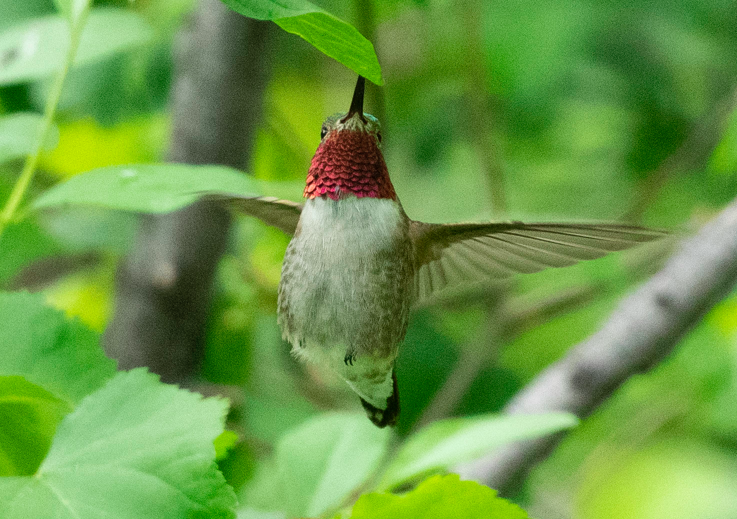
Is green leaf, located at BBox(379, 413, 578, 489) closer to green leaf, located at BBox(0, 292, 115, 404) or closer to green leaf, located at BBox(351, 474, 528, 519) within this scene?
green leaf, located at BBox(351, 474, 528, 519)

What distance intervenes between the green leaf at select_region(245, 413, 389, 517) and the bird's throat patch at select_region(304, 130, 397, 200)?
350mm

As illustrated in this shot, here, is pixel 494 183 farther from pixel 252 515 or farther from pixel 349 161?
pixel 252 515

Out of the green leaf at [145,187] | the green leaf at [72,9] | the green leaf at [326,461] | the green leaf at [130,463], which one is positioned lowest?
the green leaf at [326,461]

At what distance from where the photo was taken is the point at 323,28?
1.77 feet

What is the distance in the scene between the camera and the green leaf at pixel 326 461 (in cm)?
99

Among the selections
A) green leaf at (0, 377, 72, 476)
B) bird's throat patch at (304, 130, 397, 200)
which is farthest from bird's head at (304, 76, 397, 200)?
green leaf at (0, 377, 72, 476)

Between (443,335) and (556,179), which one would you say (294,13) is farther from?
(556,179)

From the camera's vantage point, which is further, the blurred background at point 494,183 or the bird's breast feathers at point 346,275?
the blurred background at point 494,183

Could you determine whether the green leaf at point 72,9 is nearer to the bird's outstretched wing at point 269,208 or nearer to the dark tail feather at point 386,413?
the bird's outstretched wing at point 269,208

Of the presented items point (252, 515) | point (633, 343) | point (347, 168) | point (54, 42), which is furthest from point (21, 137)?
point (633, 343)

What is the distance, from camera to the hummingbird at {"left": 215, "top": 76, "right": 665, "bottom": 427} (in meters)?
0.94

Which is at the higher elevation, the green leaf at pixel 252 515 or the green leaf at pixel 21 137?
the green leaf at pixel 21 137

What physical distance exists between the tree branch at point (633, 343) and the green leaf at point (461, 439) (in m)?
0.45

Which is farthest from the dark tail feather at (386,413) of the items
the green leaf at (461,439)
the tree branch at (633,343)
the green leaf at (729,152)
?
the green leaf at (729,152)
